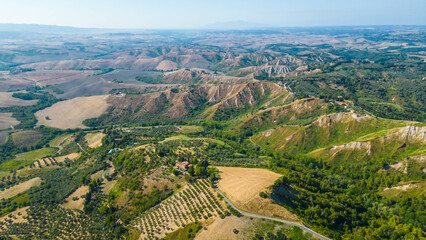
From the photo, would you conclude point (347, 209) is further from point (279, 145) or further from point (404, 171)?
point (279, 145)

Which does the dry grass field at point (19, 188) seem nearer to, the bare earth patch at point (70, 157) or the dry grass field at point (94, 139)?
the bare earth patch at point (70, 157)

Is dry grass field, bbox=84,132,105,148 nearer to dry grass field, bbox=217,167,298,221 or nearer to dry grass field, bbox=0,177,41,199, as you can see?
dry grass field, bbox=0,177,41,199

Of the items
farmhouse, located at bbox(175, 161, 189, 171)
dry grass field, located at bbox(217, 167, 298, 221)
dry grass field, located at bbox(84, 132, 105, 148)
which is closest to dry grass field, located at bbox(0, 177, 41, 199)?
dry grass field, located at bbox(84, 132, 105, 148)

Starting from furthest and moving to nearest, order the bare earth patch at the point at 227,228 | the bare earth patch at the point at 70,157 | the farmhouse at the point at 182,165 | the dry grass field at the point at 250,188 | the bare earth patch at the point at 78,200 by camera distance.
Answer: the bare earth patch at the point at 70,157 → the farmhouse at the point at 182,165 → the bare earth patch at the point at 78,200 → the dry grass field at the point at 250,188 → the bare earth patch at the point at 227,228

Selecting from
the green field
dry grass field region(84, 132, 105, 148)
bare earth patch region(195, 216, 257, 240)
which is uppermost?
bare earth patch region(195, 216, 257, 240)

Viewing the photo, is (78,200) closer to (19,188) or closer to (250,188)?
(19,188)

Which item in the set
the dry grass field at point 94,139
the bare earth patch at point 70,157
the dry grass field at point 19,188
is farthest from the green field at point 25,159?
the dry grass field at point 19,188

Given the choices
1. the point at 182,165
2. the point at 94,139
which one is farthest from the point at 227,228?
the point at 94,139
